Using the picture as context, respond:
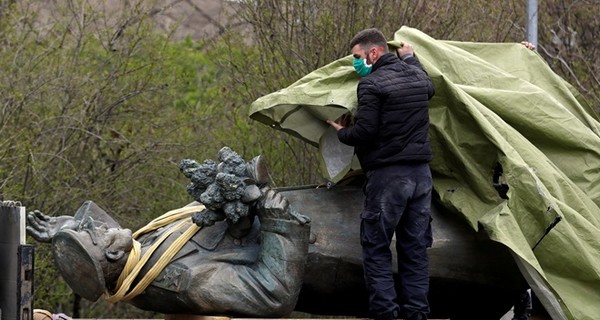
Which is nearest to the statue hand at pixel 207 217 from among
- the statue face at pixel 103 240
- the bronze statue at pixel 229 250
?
the bronze statue at pixel 229 250

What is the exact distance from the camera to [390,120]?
724cm

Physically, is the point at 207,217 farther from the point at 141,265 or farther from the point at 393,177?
the point at 393,177

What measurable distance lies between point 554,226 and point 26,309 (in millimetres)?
2856

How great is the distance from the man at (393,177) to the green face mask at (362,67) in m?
0.05

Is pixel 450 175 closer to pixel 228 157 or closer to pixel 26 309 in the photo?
pixel 228 157

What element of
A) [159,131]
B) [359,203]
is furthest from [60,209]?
[359,203]

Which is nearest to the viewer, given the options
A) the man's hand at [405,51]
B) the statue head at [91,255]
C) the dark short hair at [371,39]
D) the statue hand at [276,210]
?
the statue head at [91,255]

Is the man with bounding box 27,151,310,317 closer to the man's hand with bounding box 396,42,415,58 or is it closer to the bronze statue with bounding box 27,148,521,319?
the bronze statue with bounding box 27,148,521,319

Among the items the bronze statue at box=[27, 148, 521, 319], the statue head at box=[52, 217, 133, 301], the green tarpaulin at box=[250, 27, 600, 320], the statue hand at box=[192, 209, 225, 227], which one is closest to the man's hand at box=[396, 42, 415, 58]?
the green tarpaulin at box=[250, 27, 600, 320]

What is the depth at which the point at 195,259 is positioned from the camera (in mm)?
7016

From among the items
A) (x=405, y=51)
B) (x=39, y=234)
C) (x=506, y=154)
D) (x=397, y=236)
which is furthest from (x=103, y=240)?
(x=506, y=154)

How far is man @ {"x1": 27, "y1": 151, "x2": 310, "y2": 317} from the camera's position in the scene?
22.6 ft

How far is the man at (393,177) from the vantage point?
7.18 meters

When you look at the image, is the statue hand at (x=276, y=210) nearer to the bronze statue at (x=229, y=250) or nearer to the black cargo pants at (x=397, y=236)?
the bronze statue at (x=229, y=250)
